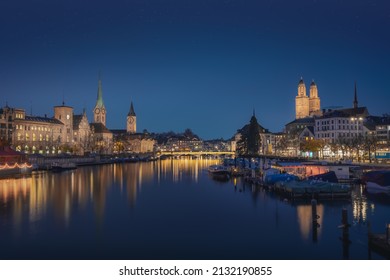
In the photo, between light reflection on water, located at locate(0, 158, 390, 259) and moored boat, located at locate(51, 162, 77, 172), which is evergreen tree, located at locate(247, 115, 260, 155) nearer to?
moored boat, located at locate(51, 162, 77, 172)

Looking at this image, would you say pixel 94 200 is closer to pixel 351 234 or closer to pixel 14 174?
pixel 351 234

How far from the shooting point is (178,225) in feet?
118

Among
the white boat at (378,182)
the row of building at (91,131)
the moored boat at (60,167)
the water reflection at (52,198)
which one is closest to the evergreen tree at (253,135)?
the row of building at (91,131)

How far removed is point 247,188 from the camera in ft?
206

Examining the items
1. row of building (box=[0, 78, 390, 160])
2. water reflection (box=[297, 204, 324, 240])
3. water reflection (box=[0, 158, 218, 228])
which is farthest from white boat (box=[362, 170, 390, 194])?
row of building (box=[0, 78, 390, 160])

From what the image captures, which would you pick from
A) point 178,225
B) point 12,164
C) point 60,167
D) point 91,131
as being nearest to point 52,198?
point 178,225

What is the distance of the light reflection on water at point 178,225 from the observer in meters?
27.7

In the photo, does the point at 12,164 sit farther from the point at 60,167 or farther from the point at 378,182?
the point at 378,182

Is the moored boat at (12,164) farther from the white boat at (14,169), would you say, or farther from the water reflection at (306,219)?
the water reflection at (306,219)

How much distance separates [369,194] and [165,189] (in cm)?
3023

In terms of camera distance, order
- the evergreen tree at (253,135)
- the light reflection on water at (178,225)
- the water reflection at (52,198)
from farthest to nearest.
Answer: the evergreen tree at (253,135) < the water reflection at (52,198) < the light reflection on water at (178,225)

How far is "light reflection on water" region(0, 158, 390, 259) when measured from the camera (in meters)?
27.7

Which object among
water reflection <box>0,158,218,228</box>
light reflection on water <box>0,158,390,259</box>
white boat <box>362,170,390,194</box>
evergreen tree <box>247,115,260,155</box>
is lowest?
light reflection on water <box>0,158,390,259</box>

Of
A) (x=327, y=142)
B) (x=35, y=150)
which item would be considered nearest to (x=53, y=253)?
(x=327, y=142)
